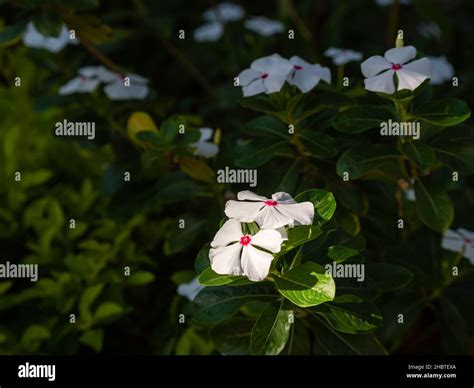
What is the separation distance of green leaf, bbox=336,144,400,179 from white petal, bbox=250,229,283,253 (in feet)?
1.19

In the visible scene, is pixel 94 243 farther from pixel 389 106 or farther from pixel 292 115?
pixel 389 106

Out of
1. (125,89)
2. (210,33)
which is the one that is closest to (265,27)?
(210,33)

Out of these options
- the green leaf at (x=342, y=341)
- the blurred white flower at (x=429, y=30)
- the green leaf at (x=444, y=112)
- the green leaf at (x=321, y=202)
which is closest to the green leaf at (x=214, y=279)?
the green leaf at (x=321, y=202)

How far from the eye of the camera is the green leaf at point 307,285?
1.17 m

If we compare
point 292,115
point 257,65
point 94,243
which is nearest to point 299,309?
point 292,115

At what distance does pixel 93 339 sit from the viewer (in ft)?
5.42

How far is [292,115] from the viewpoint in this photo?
59.6 inches

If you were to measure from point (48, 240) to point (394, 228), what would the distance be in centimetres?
87

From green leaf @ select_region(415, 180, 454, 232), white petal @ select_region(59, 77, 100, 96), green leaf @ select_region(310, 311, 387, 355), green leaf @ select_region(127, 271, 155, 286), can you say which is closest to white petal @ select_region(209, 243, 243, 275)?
green leaf @ select_region(310, 311, 387, 355)

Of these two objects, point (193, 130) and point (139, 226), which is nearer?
point (193, 130)

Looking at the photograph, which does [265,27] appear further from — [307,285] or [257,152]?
[307,285]

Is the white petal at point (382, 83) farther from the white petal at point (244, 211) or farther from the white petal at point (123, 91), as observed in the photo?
the white petal at point (123, 91)

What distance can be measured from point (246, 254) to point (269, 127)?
49cm

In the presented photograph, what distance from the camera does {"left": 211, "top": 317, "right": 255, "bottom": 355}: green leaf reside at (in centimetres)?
148
